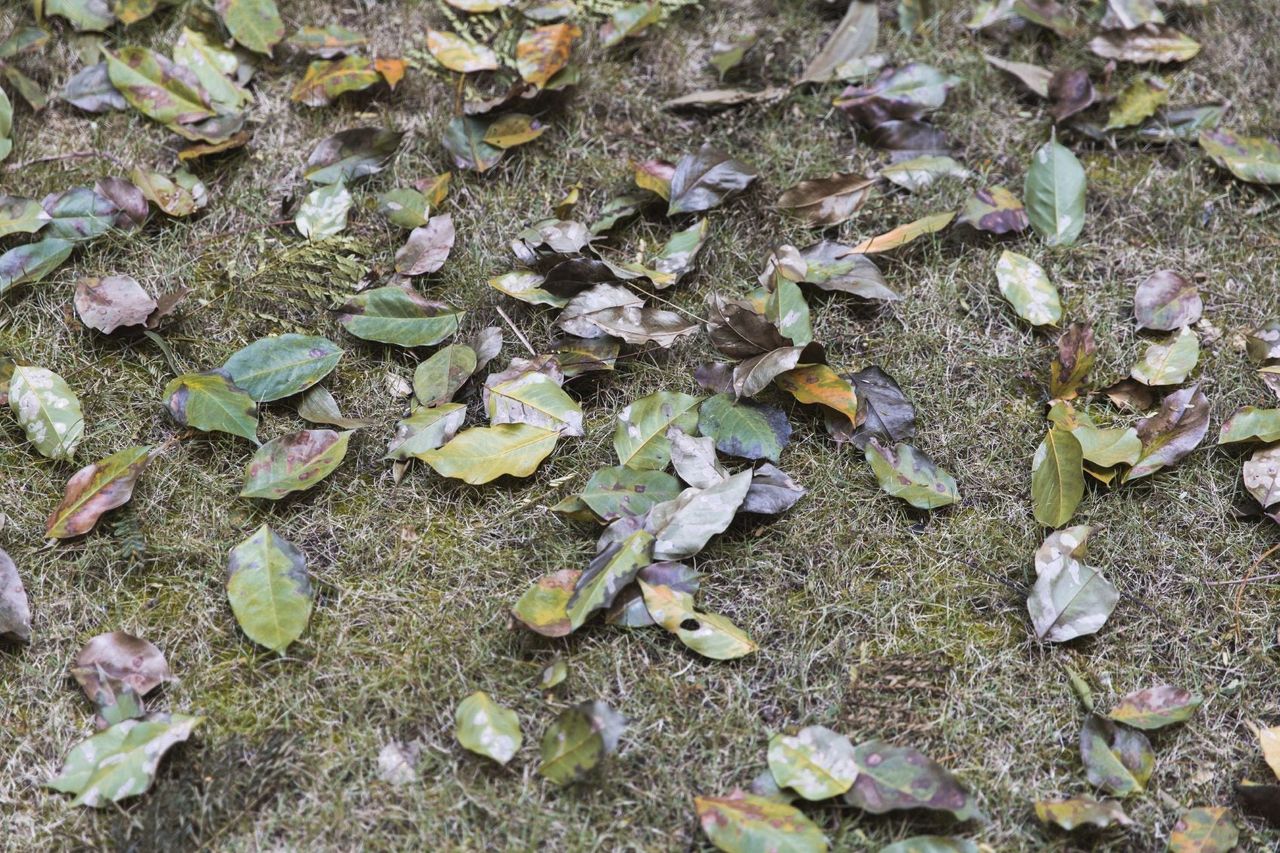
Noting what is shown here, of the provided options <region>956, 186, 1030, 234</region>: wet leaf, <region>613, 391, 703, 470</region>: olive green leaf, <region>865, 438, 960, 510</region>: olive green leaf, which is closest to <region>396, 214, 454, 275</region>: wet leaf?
<region>613, 391, 703, 470</region>: olive green leaf

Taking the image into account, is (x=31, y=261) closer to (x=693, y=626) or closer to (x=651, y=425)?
(x=651, y=425)

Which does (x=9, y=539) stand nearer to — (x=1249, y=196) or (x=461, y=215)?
(x=461, y=215)

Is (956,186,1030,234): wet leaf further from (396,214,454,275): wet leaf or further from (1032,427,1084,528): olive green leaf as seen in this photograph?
(396,214,454,275): wet leaf

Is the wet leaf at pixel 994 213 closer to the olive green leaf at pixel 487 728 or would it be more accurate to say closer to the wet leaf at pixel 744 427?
the wet leaf at pixel 744 427

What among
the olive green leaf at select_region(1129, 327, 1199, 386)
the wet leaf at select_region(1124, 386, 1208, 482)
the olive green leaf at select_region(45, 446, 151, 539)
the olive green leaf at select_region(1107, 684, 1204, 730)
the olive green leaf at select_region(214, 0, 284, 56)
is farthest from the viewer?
the olive green leaf at select_region(214, 0, 284, 56)

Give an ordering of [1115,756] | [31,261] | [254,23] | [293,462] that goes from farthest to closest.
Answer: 1. [254,23]
2. [31,261]
3. [293,462]
4. [1115,756]

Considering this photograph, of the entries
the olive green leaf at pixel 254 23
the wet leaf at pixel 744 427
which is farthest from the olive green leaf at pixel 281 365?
the olive green leaf at pixel 254 23

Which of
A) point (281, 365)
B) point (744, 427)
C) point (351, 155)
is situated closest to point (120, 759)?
point (281, 365)
